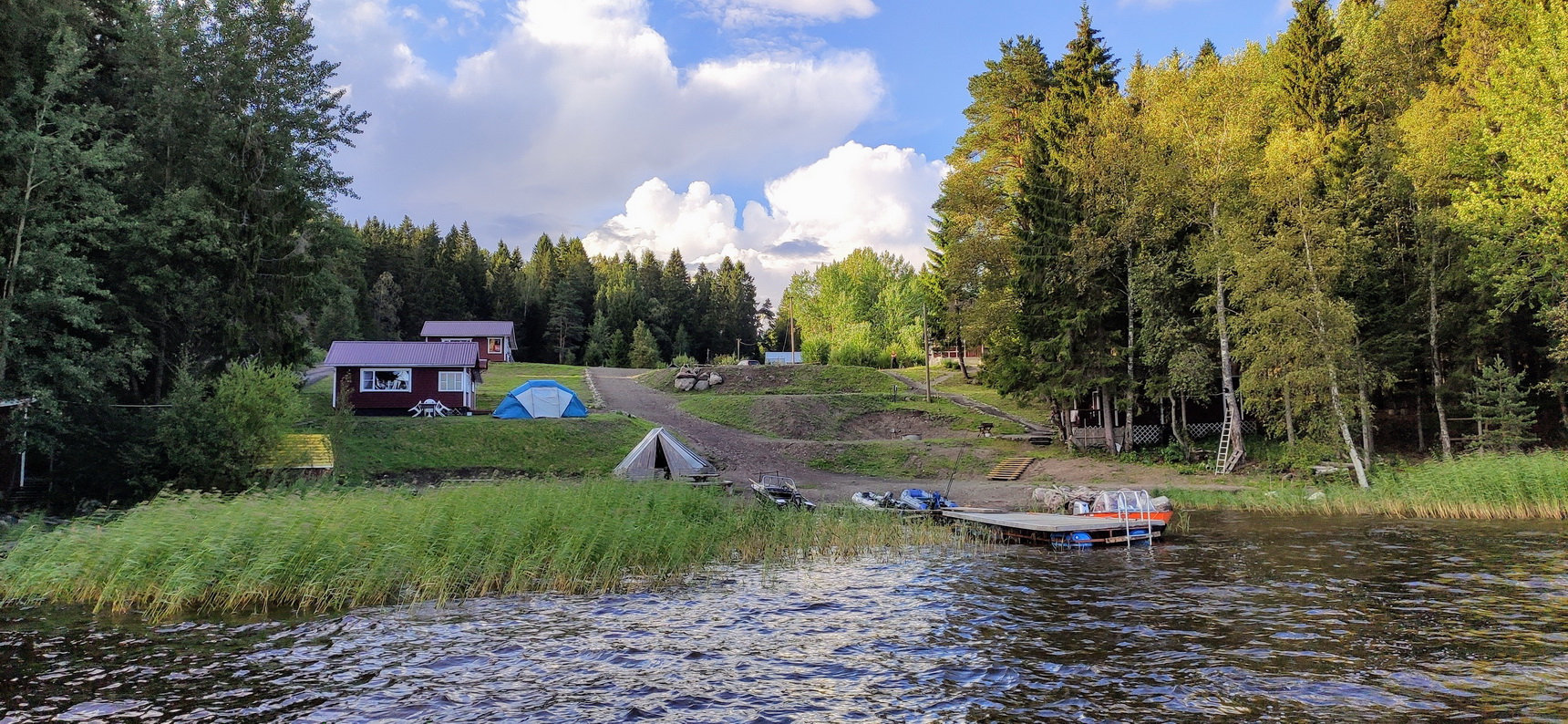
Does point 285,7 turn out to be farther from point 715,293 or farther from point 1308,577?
point 715,293

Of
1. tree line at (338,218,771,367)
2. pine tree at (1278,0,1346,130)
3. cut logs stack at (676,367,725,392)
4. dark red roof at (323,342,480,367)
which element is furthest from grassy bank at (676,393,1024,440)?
tree line at (338,218,771,367)

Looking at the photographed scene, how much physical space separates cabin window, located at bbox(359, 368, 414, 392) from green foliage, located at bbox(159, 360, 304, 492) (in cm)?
2121

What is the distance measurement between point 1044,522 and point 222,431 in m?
24.5

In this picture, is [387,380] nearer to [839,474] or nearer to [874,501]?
[839,474]

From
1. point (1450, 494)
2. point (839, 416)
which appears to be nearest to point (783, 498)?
point (1450, 494)

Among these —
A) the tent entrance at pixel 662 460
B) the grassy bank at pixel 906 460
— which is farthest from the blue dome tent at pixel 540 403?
the tent entrance at pixel 662 460

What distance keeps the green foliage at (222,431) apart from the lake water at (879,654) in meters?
12.6

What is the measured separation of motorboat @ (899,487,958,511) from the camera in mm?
25633

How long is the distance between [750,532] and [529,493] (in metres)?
5.27

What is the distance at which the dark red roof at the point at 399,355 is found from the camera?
47.8 meters

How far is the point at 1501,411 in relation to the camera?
2781 cm

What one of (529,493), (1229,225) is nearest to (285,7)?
(529,493)

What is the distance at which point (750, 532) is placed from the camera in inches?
788

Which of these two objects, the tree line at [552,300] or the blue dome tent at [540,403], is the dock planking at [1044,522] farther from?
the tree line at [552,300]
